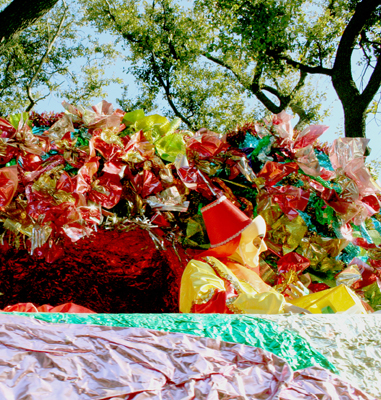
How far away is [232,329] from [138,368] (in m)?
0.26

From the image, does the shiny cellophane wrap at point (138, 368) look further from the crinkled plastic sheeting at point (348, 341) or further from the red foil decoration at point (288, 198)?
the red foil decoration at point (288, 198)

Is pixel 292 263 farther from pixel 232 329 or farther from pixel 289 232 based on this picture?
pixel 232 329

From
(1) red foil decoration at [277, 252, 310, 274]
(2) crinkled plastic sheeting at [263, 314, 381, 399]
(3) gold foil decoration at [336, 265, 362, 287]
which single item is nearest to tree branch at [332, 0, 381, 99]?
(3) gold foil decoration at [336, 265, 362, 287]

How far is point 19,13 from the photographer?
3000 mm

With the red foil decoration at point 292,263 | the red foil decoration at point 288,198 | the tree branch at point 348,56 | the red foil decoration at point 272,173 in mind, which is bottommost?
the red foil decoration at point 292,263

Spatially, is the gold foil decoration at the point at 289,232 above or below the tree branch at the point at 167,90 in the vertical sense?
below

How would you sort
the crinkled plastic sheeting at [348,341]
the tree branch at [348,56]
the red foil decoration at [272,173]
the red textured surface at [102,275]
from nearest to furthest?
the crinkled plastic sheeting at [348,341], the red textured surface at [102,275], the red foil decoration at [272,173], the tree branch at [348,56]

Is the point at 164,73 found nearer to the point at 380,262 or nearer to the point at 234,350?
the point at 380,262

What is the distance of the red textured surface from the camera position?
53.7 inches

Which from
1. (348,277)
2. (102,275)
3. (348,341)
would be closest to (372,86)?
(348,277)

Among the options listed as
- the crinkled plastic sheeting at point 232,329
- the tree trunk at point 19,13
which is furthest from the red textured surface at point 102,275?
the tree trunk at point 19,13

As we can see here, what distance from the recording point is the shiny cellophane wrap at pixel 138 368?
54cm

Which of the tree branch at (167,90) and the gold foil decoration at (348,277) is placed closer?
the gold foil decoration at (348,277)

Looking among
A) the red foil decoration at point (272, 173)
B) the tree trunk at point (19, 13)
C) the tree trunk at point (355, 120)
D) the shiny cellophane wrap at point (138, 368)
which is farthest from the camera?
the tree trunk at point (355, 120)
